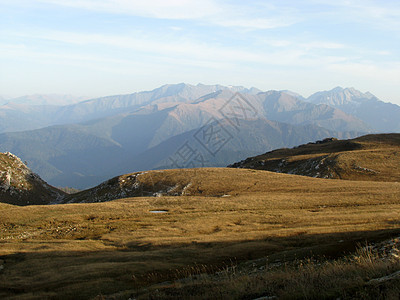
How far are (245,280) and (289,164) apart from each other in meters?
116

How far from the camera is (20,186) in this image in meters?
139

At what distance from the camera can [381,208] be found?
47656 mm

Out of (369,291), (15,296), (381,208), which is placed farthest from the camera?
(381,208)

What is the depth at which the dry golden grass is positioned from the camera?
2514cm

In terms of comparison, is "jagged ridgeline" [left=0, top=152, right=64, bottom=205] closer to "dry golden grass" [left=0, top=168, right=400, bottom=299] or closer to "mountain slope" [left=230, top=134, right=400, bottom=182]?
"dry golden grass" [left=0, top=168, right=400, bottom=299]

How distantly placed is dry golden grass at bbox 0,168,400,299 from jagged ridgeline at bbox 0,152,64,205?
68.4 m

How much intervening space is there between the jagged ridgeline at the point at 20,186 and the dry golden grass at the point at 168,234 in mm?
68426

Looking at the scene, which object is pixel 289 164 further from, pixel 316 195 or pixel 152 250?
pixel 152 250

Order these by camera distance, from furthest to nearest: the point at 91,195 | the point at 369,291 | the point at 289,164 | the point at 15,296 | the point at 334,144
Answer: the point at 334,144
the point at 289,164
the point at 91,195
the point at 15,296
the point at 369,291

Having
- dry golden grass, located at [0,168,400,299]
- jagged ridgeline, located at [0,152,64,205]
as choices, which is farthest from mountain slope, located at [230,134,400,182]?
jagged ridgeline, located at [0,152,64,205]

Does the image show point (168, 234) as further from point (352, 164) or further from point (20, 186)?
point (20, 186)

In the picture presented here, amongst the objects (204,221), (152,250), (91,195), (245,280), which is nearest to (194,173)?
(91,195)

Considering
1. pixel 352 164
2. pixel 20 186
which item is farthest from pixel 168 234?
pixel 20 186

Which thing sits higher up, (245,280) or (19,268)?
(245,280)
